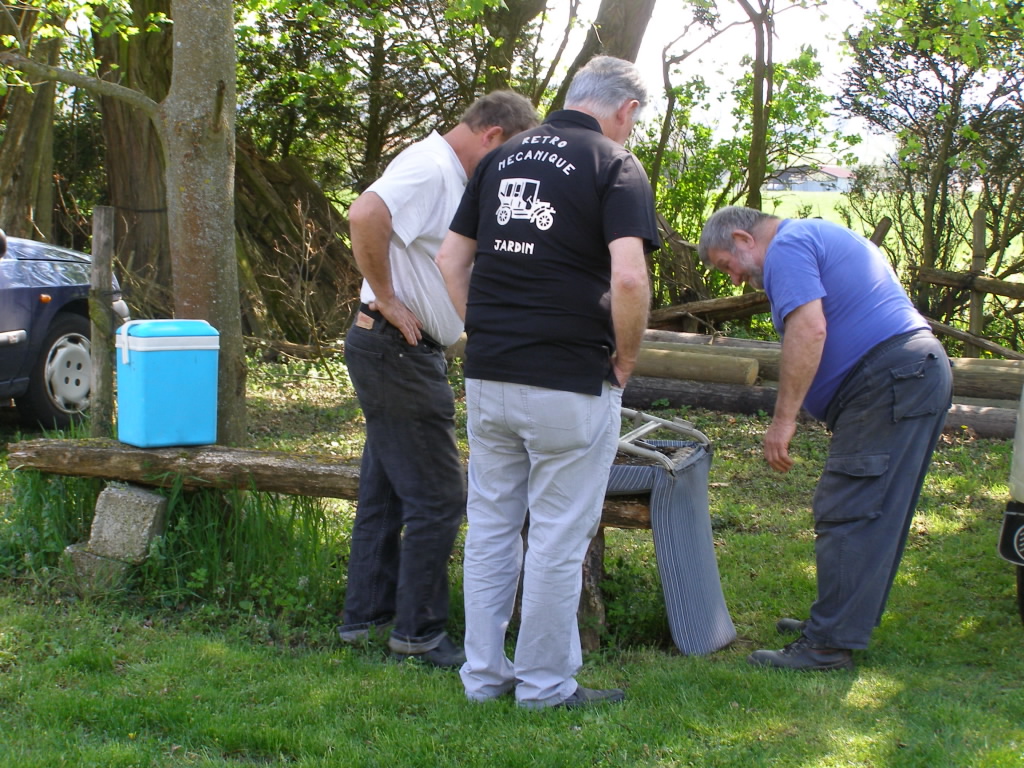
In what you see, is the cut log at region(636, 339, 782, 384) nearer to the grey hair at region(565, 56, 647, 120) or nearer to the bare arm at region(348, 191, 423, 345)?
the bare arm at region(348, 191, 423, 345)

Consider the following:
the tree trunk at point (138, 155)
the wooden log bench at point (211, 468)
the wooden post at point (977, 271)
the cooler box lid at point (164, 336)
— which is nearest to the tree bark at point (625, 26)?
the wooden post at point (977, 271)

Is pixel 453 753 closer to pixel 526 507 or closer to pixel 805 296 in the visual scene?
pixel 526 507

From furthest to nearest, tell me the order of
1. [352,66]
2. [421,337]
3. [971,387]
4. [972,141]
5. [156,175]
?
[352,66], [972,141], [156,175], [971,387], [421,337]

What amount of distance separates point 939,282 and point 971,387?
313 centimetres

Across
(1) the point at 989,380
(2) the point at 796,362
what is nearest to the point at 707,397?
(1) the point at 989,380

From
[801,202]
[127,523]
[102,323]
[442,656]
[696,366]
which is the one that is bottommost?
[442,656]

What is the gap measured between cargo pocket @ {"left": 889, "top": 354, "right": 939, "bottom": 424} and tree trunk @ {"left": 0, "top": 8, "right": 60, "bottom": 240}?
9831mm

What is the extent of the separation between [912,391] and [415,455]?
5.97 feet

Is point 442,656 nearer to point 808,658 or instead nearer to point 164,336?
point 808,658

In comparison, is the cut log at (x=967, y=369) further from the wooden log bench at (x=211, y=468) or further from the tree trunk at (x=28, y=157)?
the tree trunk at (x=28, y=157)

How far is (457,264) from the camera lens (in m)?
3.35

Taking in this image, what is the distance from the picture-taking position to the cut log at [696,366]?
880cm

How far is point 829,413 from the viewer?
3.87 metres

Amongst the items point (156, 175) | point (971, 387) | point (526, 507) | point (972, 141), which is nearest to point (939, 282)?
point (972, 141)
